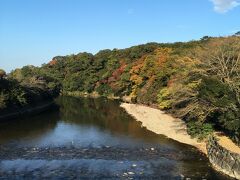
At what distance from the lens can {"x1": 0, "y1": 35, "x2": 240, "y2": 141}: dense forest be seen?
33.7m

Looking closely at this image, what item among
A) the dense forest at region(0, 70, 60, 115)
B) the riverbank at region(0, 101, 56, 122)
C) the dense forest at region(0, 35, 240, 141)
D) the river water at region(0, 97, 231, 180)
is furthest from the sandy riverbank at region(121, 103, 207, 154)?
the dense forest at region(0, 70, 60, 115)

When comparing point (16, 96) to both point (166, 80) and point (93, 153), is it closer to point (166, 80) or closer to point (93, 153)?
point (166, 80)

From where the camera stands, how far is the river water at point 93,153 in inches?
1016

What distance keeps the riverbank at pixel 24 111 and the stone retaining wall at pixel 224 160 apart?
30.7m

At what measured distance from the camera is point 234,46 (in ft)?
133

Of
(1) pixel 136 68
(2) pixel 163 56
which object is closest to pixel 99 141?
(2) pixel 163 56

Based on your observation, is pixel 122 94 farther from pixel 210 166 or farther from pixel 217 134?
pixel 210 166

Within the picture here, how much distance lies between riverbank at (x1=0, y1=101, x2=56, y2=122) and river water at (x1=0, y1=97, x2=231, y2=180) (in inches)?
105

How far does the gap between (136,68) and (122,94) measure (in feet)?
39.8

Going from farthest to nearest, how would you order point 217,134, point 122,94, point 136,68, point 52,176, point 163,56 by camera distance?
point 122,94
point 136,68
point 163,56
point 217,134
point 52,176

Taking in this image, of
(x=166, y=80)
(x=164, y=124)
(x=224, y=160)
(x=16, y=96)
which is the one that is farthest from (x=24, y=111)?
(x=224, y=160)

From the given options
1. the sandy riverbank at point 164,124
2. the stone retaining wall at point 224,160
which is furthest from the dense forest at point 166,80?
the stone retaining wall at point 224,160

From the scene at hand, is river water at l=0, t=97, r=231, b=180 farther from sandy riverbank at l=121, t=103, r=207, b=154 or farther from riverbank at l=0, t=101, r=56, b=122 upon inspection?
riverbank at l=0, t=101, r=56, b=122

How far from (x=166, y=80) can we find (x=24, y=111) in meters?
23.4
